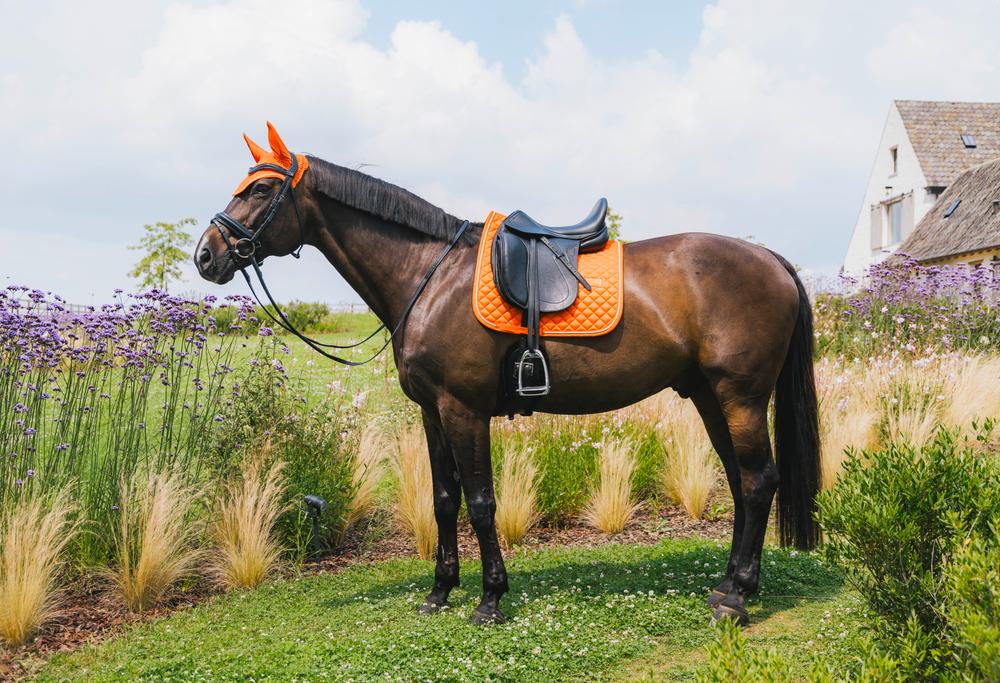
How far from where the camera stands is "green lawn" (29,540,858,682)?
401 centimetres

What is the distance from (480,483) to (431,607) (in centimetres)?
100

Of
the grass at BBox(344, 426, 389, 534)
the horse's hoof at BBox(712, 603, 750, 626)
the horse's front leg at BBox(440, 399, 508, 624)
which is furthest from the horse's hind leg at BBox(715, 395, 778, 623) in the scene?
the grass at BBox(344, 426, 389, 534)

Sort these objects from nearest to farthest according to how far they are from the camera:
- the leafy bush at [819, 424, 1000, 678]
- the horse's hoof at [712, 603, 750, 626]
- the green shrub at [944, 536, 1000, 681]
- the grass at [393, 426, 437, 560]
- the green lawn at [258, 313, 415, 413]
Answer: the green shrub at [944, 536, 1000, 681], the leafy bush at [819, 424, 1000, 678], the horse's hoof at [712, 603, 750, 626], the grass at [393, 426, 437, 560], the green lawn at [258, 313, 415, 413]

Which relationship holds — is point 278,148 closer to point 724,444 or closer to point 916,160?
point 724,444

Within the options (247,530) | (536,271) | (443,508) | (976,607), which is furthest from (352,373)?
(976,607)

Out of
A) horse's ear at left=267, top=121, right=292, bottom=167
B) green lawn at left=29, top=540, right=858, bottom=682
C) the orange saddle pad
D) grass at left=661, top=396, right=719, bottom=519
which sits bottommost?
green lawn at left=29, top=540, right=858, bottom=682

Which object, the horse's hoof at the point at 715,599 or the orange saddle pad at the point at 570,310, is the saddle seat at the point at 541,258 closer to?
the orange saddle pad at the point at 570,310

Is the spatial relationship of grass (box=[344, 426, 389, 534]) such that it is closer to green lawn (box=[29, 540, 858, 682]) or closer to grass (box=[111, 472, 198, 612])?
green lawn (box=[29, 540, 858, 682])

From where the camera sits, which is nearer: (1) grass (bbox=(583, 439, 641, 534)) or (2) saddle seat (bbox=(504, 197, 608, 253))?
(2) saddle seat (bbox=(504, 197, 608, 253))

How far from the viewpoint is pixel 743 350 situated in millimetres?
4539

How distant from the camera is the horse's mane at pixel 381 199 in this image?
4.64 meters

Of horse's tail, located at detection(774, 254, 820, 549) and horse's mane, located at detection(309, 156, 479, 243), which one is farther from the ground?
horse's mane, located at detection(309, 156, 479, 243)

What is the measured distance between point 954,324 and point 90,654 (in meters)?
11.7

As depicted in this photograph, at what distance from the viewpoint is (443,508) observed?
492 cm
